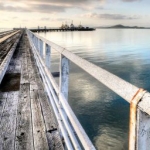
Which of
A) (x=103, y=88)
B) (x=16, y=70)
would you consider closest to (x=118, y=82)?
(x=16, y=70)

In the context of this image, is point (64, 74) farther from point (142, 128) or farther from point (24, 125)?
point (142, 128)

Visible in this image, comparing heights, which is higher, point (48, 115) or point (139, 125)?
point (139, 125)

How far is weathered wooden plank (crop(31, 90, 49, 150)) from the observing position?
2732 millimetres

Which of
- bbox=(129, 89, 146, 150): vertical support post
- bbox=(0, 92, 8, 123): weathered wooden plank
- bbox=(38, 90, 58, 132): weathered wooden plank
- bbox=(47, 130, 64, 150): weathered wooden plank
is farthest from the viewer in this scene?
bbox=(0, 92, 8, 123): weathered wooden plank

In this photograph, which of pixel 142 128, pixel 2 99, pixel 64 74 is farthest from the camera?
pixel 2 99

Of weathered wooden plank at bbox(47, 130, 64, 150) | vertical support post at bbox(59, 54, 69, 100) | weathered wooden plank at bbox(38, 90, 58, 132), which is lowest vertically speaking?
weathered wooden plank at bbox(47, 130, 64, 150)

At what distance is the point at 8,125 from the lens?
3.30 meters

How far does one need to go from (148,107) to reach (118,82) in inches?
11.9

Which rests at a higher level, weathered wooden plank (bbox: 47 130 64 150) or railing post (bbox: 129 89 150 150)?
railing post (bbox: 129 89 150 150)

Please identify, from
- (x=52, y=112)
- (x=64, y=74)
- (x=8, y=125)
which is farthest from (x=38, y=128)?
(x=64, y=74)

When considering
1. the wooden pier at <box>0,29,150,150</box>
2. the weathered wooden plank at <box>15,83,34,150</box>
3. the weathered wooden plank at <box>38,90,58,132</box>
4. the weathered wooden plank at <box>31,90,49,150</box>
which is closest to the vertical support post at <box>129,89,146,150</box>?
the wooden pier at <box>0,29,150,150</box>

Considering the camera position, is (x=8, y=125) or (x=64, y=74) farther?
(x=8, y=125)

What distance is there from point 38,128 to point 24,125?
0.29m

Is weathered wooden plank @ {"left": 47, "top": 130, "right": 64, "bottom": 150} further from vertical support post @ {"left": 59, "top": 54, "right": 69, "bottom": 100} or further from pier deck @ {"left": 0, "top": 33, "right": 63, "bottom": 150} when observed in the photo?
vertical support post @ {"left": 59, "top": 54, "right": 69, "bottom": 100}
